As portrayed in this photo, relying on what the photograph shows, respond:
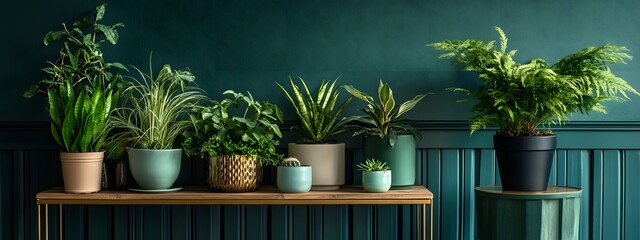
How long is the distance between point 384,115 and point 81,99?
102 centimetres

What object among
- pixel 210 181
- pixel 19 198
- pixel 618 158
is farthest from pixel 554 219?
pixel 19 198

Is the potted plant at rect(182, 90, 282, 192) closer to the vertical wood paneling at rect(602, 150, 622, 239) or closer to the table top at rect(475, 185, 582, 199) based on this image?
the table top at rect(475, 185, 582, 199)

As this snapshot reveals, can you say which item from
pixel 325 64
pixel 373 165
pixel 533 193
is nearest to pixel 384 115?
pixel 373 165

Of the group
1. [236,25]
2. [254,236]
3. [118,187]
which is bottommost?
[254,236]

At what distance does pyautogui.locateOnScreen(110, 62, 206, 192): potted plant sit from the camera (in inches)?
97.0

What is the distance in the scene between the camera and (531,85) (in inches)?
94.3

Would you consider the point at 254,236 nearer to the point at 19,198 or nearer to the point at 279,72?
the point at 279,72

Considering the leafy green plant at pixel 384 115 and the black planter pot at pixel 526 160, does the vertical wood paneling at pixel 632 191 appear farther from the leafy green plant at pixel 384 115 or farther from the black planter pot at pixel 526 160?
the leafy green plant at pixel 384 115

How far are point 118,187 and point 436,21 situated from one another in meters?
1.28

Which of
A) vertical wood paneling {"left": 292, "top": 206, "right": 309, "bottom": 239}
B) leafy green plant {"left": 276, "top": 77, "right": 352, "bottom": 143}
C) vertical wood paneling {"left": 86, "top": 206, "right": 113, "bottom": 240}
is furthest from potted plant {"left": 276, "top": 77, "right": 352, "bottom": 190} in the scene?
vertical wood paneling {"left": 86, "top": 206, "right": 113, "bottom": 240}

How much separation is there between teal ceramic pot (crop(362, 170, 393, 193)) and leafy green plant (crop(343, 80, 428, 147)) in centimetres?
12

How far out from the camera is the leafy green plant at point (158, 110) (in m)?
2.50

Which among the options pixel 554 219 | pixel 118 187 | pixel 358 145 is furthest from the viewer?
pixel 358 145

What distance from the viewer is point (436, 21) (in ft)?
8.94
